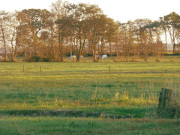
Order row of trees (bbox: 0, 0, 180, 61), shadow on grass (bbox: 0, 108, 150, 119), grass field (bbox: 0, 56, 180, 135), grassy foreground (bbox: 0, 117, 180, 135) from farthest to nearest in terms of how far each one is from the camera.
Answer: row of trees (bbox: 0, 0, 180, 61) → shadow on grass (bbox: 0, 108, 150, 119) → grass field (bbox: 0, 56, 180, 135) → grassy foreground (bbox: 0, 117, 180, 135)

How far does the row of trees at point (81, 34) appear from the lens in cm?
6519

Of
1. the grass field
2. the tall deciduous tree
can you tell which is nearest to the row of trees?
the tall deciduous tree

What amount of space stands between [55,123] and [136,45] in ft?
191

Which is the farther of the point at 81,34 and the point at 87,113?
the point at 81,34

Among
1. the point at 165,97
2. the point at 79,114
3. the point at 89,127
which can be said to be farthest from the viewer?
the point at 79,114

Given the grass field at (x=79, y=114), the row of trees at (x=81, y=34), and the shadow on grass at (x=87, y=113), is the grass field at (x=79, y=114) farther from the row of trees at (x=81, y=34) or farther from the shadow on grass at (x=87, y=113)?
the row of trees at (x=81, y=34)

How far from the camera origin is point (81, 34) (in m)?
67.2

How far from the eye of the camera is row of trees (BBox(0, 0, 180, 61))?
2566 inches

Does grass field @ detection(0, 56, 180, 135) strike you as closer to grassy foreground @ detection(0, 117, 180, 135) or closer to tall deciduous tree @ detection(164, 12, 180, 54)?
grassy foreground @ detection(0, 117, 180, 135)

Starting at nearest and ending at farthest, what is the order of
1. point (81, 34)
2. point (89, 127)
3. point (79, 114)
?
point (89, 127), point (79, 114), point (81, 34)

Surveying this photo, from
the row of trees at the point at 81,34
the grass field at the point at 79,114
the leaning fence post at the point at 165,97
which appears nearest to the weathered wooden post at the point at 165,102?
the leaning fence post at the point at 165,97

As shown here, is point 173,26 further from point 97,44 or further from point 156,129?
point 156,129

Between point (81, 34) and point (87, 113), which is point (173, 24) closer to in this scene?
point (81, 34)

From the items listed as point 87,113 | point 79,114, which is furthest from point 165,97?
point 79,114
